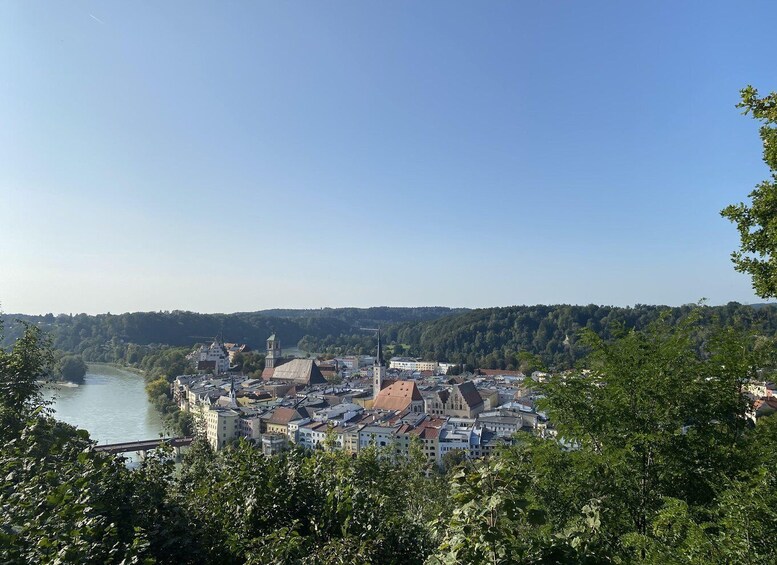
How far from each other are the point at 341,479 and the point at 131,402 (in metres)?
47.7

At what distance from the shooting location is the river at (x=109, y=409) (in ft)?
105

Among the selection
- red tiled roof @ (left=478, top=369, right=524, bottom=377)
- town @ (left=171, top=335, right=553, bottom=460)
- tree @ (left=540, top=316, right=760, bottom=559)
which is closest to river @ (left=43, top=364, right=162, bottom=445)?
town @ (left=171, top=335, right=553, bottom=460)

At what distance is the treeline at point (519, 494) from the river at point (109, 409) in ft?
77.8

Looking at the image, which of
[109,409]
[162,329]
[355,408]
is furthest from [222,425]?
[162,329]

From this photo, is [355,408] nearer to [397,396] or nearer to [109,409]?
[397,396]

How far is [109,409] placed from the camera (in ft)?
132

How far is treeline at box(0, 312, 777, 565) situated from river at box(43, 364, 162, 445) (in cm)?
2372

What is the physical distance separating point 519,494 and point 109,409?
45.3m

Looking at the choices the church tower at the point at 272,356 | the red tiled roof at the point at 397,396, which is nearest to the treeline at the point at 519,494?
the red tiled roof at the point at 397,396

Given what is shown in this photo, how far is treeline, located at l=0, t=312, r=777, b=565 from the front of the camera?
6.82ft

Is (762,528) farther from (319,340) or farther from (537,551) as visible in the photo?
(319,340)

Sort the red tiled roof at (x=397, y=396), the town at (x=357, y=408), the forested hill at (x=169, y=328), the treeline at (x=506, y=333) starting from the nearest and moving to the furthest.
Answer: the town at (x=357, y=408) < the red tiled roof at (x=397, y=396) < the treeline at (x=506, y=333) < the forested hill at (x=169, y=328)

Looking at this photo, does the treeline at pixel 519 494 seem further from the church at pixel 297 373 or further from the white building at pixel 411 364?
the white building at pixel 411 364

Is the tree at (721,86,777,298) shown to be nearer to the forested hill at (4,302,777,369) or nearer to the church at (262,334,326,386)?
the church at (262,334,326,386)
